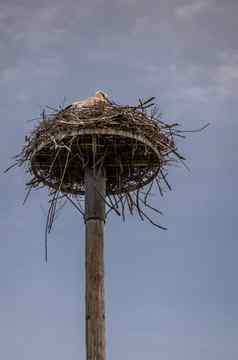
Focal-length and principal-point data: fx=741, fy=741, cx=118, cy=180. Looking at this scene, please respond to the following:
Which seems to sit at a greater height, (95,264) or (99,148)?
(99,148)

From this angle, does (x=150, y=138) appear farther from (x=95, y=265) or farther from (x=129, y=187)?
(x=95, y=265)

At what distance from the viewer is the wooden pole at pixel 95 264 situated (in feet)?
30.4

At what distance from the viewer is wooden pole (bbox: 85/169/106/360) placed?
927 cm

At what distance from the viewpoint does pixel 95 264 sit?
9.76 m

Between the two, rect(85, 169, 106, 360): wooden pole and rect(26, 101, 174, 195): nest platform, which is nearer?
rect(85, 169, 106, 360): wooden pole

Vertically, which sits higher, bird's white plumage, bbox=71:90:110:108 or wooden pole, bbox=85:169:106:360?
bird's white plumage, bbox=71:90:110:108

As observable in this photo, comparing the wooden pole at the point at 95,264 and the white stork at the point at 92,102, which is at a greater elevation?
the white stork at the point at 92,102

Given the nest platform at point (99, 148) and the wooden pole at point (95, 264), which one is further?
the nest platform at point (99, 148)

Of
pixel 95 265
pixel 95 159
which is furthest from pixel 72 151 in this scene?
pixel 95 265

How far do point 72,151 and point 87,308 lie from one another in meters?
2.27

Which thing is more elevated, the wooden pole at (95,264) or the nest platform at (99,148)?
the nest platform at (99,148)

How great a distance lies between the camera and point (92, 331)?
9.32 meters

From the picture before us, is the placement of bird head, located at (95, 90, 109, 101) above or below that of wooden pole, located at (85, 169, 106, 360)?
above

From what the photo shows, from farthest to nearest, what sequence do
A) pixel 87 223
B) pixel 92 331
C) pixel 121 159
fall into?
1. pixel 121 159
2. pixel 87 223
3. pixel 92 331
